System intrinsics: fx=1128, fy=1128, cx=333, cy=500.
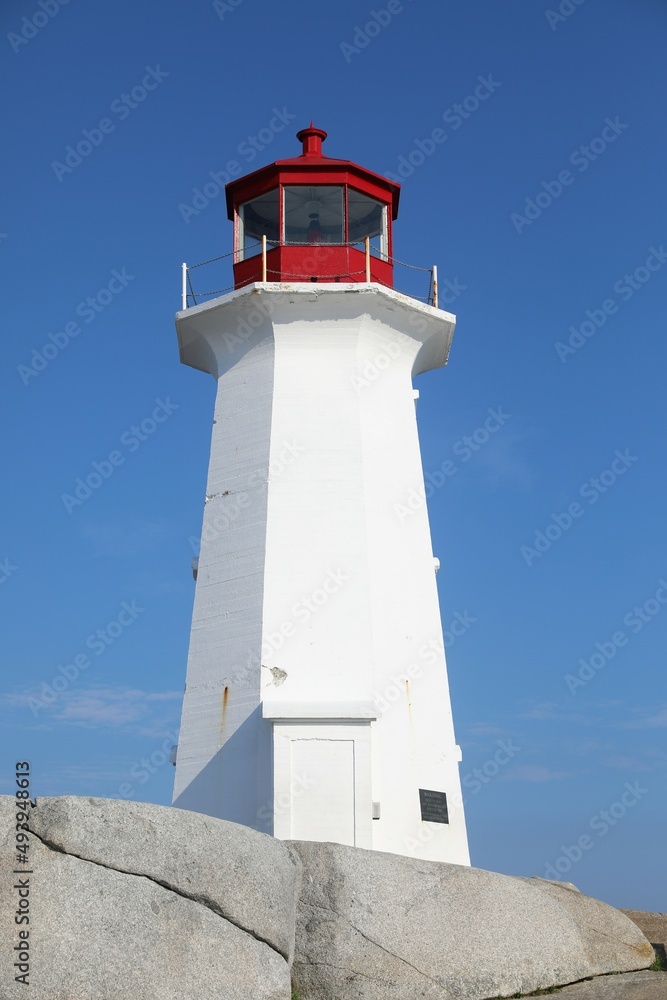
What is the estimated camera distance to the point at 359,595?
14.6 m

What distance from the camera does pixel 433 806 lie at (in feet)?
46.3

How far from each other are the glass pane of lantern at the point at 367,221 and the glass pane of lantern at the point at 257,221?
118cm

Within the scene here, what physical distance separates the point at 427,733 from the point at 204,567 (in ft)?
12.2

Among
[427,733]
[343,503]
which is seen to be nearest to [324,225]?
[343,503]

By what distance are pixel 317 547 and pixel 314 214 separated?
5.59 m

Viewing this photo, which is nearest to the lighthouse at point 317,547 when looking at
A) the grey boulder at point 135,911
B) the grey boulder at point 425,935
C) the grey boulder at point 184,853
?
the grey boulder at point 425,935

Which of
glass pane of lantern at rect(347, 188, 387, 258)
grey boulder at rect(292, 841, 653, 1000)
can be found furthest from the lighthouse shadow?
glass pane of lantern at rect(347, 188, 387, 258)

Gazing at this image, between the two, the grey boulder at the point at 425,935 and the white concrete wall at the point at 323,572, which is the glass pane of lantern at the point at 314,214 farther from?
the grey boulder at the point at 425,935

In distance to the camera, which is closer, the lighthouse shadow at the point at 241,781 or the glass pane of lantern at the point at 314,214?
the lighthouse shadow at the point at 241,781

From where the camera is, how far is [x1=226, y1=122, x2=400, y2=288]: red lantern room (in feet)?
54.1

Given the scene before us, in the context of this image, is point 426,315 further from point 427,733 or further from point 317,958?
point 317,958

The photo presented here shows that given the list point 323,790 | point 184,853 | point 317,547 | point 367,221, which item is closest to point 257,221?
point 367,221

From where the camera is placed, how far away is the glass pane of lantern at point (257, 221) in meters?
17.4

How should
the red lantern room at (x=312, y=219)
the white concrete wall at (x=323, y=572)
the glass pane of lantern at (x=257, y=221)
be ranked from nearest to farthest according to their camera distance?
the white concrete wall at (x=323, y=572)
the red lantern room at (x=312, y=219)
the glass pane of lantern at (x=257, y=221)
